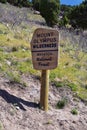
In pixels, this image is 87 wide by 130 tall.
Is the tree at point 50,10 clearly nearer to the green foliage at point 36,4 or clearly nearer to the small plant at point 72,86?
the green foliage at point 36,4

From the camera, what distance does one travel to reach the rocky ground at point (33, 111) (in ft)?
25.4

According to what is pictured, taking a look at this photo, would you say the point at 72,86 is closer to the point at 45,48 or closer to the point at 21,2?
the point at 45,48

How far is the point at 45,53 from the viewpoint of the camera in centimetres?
851

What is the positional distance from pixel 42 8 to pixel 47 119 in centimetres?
2802

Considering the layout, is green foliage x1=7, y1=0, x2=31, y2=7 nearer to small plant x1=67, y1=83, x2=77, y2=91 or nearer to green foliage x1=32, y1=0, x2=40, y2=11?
green foliage x1=32, y1=0, x2=40, y2=11

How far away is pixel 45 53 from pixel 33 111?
1258 mm

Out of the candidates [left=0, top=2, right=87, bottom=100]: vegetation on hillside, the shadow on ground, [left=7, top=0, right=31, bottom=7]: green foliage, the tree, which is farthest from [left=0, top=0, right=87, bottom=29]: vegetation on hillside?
the shadow on ground

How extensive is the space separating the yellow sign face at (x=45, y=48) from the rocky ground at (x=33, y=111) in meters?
0.85

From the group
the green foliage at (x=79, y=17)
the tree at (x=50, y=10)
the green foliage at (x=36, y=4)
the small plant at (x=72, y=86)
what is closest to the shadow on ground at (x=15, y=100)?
the small plant at (x=72, y=86)

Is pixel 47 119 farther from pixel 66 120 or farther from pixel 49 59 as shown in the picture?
pixel 49 59

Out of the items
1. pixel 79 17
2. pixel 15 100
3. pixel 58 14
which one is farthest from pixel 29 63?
pixel 79 17

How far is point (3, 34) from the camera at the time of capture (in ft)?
46.8

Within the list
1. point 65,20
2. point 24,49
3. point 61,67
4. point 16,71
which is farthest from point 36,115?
point 65,20

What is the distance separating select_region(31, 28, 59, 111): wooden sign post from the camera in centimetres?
845
